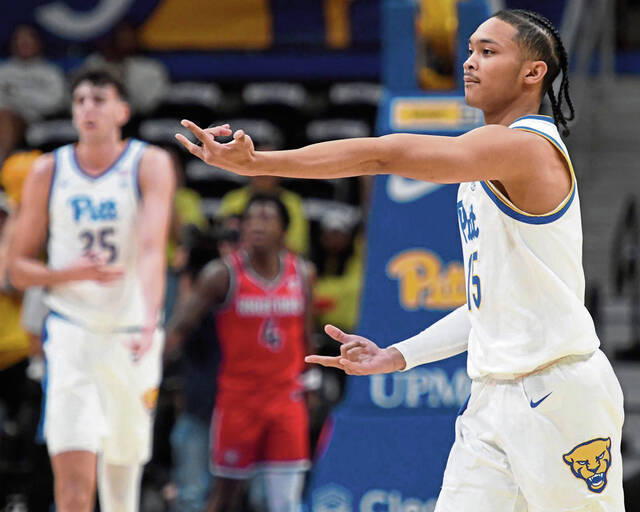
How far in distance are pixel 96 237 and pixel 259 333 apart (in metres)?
1.60

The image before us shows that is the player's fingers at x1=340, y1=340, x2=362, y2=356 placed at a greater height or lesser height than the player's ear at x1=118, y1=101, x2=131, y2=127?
lesser

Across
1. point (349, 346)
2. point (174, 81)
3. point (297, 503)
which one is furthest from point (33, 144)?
point (349, 346)

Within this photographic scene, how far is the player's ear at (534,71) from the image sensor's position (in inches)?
151

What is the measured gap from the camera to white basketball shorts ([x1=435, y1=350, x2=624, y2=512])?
3.78 metres

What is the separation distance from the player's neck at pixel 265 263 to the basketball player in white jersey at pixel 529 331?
12.3ft

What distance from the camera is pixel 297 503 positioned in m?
7.42

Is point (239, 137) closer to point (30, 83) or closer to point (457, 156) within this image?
point (457, 156)

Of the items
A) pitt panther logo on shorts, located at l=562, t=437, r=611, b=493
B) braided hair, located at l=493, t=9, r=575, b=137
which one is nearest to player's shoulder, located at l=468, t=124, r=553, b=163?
braided hair, located at l=493, t=9, r=575, b=137

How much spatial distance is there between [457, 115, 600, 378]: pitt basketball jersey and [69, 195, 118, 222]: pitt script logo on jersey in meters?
2.72

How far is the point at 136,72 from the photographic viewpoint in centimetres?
1109

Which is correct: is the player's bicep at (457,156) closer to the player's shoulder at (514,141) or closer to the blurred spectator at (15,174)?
the player's shoulder at (514,141)

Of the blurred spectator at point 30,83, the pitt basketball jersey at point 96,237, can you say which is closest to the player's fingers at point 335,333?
the pitt basketball jersey at point 96,237

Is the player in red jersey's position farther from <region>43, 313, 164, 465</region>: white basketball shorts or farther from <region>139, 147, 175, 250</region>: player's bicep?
<region>139, 147, 175, 250</region>: player's bicep

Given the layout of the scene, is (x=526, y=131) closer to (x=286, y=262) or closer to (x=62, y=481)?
(x=62, y=481)
